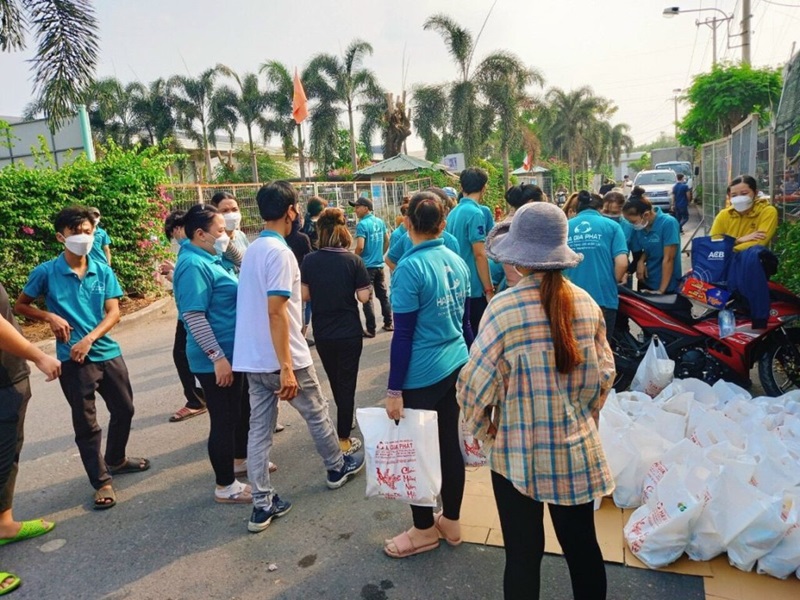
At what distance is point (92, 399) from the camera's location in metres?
3.69

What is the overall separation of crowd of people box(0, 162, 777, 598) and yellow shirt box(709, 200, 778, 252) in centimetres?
2

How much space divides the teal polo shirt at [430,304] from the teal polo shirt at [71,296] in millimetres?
2141

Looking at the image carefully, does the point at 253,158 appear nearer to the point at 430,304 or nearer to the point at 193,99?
the point at 193,99

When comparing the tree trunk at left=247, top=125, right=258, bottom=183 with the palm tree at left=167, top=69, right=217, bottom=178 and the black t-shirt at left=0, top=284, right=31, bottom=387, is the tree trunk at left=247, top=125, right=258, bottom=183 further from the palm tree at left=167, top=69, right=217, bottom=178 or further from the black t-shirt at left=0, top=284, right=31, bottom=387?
the black t-shirt at left=0, top=284, right=31, bottom=387

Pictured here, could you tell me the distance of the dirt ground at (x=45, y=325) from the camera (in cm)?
823

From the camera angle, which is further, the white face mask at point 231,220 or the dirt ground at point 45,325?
the dirt ground at point 45,325

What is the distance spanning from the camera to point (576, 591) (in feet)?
7.01

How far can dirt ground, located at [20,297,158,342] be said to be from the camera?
823cm

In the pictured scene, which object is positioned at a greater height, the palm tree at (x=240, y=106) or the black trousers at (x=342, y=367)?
the palm tree at (x=240, y=106)

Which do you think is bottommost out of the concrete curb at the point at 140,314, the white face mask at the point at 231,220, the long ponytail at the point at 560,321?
the concrete curb at the point at 140,314

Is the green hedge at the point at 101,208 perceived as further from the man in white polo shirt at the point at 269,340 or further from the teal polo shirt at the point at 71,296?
the man in white polo shirt at the point at 269,340

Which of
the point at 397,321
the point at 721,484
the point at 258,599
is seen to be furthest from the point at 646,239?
the point at 258,599

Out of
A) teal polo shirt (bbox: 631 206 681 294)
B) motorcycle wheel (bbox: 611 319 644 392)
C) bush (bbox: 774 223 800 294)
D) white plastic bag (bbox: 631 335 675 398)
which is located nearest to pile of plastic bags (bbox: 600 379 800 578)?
white plastic bag (bbox: 631 335 675 398)

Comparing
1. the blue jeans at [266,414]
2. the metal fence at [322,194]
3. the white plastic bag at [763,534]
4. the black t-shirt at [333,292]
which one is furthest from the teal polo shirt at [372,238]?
the white plastic bag at [763,534]
